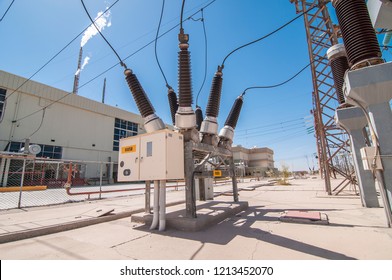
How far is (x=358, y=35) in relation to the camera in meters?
3.59

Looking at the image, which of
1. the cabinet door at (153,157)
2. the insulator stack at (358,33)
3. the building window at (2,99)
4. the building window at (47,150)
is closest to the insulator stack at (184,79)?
the cabinet door at (153,157)

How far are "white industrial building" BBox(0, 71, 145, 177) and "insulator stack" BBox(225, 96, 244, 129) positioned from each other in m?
21.5

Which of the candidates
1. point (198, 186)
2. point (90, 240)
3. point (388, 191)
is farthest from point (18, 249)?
point (388, 191)

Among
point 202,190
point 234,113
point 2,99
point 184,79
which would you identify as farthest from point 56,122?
point 184,79

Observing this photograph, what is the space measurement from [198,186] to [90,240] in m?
5.05

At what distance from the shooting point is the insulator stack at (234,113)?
6598 mm

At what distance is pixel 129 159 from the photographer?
190 inches

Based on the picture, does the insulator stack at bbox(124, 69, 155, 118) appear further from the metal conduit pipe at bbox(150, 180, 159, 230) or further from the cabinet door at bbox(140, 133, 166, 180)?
the metal conduit pipe at bbox(150, 180, 159, 230)

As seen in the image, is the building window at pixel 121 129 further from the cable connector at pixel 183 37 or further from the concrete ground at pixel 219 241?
the cable connector at pixel 183 37

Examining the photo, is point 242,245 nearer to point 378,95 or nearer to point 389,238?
point 389,238

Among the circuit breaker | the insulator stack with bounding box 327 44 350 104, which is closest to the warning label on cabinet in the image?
the circuit breaker

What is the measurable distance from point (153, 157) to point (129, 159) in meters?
0.86

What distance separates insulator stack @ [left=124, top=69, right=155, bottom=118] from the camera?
204 inches

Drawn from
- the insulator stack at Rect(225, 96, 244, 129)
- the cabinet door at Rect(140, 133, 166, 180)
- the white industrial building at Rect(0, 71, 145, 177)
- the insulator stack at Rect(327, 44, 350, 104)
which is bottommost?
the cabinet door at Rect(140, 133, 166, 180)
